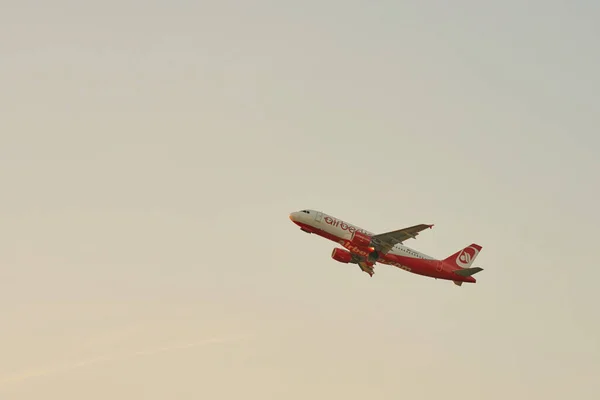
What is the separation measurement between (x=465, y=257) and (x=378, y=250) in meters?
16.9

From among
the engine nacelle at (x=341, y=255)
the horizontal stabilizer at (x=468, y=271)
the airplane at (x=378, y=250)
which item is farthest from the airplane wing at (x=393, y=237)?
the horizontal stabilizer at (x=468, y=271)

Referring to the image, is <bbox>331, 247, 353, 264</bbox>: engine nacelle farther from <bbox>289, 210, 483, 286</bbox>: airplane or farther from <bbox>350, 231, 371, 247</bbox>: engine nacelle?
<bbox>350, 231, 371, 247</bbox>: engine nacelle

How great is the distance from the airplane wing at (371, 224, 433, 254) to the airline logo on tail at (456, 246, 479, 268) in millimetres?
13623

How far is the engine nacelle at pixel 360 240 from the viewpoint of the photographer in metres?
145

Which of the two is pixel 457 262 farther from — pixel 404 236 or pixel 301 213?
pixel 301 213

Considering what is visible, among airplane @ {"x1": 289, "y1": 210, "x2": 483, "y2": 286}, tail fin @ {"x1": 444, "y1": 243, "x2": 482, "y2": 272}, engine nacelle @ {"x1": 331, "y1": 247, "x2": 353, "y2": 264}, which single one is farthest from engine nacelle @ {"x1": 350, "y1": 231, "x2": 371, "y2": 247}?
tail fin @ {"x1": 444, "y1": 243, "x2": 482, "y2": 272}

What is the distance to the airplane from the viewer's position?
14538cm

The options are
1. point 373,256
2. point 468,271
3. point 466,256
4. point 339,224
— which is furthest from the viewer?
point 466,256

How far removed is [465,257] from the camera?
15575 centimetres

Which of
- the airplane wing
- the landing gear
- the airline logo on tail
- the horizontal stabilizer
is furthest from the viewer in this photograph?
the airline logo on tail

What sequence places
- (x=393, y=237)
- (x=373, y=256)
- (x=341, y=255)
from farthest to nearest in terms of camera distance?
1. (x=341, y=255)
2. (x=373, y=256)
3. (x=393, y=237)

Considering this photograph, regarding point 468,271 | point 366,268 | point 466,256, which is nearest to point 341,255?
point 366,268

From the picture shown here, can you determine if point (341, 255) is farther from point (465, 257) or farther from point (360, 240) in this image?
point (465, 257)

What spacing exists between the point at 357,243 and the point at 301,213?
30.0ft
